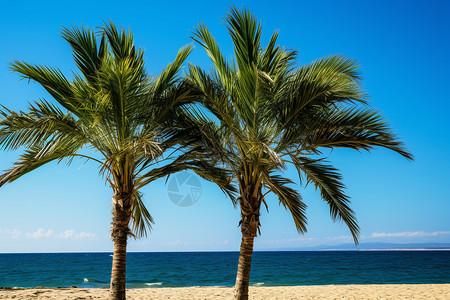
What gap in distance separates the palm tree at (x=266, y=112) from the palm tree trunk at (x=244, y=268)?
2cm

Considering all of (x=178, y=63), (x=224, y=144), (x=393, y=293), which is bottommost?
(x=393, y=293)

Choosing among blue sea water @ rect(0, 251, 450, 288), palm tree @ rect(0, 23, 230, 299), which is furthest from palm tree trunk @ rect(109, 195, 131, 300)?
blue sea water @ rect(0, 251, 450, 288)

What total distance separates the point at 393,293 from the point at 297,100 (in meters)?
10.4

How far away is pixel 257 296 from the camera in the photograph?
13164mm

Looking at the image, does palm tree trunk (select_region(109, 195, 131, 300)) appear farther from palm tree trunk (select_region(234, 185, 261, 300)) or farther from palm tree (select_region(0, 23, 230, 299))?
palm tree trunk (select_region(234, 185, 261, 300))

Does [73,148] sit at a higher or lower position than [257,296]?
higher

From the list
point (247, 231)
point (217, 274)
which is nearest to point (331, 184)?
point (247, 231)

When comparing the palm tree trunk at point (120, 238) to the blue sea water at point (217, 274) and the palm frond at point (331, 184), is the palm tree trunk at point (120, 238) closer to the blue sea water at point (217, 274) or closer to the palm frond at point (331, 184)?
the palm frond at point (331, 184)

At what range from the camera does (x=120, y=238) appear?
7844 millimetres

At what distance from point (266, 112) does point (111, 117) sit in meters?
2.89

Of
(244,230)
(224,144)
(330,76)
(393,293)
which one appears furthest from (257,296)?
(330,76)

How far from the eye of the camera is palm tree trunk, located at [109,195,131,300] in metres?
7.72

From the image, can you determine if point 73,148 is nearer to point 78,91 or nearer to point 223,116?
point 78,91

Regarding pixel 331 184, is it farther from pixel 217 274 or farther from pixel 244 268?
pixel 217 274
